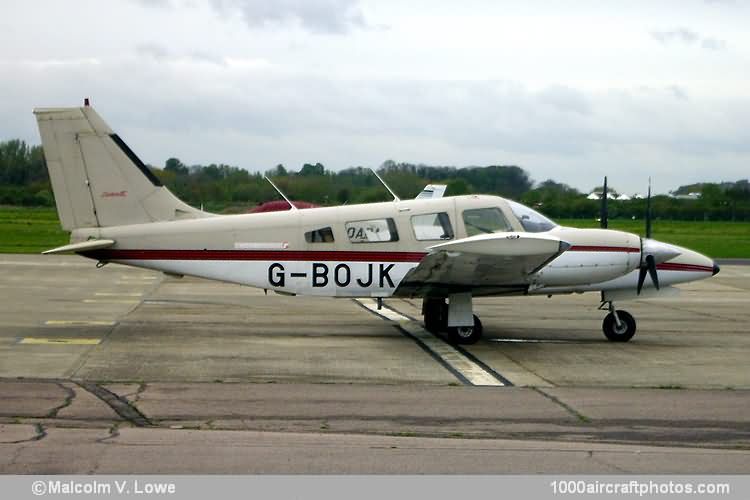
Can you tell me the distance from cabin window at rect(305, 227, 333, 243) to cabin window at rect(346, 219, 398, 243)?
279 millimetres

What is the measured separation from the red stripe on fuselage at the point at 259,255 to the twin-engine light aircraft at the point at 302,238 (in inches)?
0.6

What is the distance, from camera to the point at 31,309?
20.2 m

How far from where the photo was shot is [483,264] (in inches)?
604

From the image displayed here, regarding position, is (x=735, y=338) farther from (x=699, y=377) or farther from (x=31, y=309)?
(x=31, y=309)

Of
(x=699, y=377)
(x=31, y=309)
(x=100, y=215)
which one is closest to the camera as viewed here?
(x=699, y=377)

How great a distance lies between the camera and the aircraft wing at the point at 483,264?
14.8m

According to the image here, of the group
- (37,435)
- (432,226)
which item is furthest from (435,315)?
(37,435)

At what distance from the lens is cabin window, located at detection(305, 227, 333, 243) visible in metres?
16.3

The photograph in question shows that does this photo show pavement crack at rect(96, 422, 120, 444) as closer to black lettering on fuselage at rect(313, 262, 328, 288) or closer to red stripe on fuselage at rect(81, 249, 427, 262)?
red stripe on fuselage at rect(81, 249, 427, 262)

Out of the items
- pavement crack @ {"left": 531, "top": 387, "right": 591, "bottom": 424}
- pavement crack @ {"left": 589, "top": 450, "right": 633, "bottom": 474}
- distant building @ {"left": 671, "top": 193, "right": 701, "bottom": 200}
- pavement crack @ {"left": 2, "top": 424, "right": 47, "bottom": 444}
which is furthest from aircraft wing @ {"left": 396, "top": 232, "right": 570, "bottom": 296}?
distant building @ {"left": 671, "top": 193, "right": 701, "bottom": 200}

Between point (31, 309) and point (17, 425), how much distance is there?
11.3 m

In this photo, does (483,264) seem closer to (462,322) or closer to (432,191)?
(462,322)

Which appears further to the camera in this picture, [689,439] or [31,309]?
[31,309]
